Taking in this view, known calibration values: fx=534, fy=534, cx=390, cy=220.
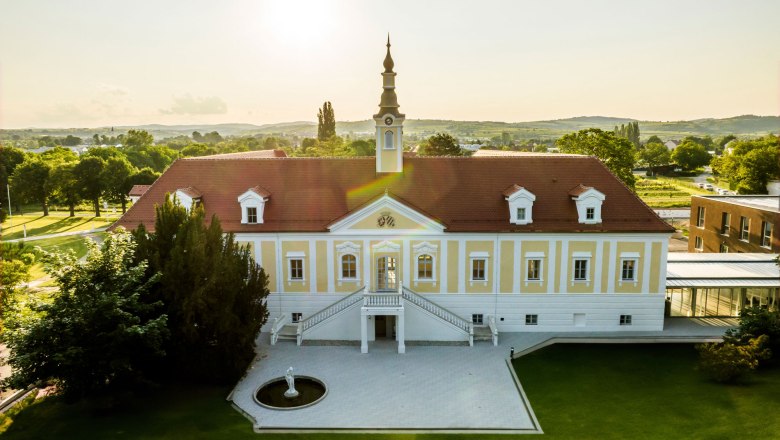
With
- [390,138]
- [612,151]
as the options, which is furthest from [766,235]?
[390,138]

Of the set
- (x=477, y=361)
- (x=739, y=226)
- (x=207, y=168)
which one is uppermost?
(x=207, y=168)

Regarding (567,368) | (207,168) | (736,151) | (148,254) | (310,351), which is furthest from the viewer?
(736,151)

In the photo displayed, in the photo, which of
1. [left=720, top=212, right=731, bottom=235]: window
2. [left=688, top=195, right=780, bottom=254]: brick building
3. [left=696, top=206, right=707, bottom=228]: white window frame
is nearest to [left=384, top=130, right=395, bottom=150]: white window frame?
[left=688, top=195, right=780, bottom=254]: brick building

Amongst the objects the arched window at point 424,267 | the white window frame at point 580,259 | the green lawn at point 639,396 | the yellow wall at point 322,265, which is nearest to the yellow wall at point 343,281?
the yellow wall at point 322,265

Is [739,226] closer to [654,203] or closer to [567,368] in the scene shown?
[567,368]

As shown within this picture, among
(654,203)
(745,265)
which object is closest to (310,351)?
(745,265)

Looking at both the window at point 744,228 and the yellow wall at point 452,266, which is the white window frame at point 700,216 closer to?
the window at point 744,228

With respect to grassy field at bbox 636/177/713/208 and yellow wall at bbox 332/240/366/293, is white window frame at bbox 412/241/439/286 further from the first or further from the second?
grassy field at bbox 636/177/713/208

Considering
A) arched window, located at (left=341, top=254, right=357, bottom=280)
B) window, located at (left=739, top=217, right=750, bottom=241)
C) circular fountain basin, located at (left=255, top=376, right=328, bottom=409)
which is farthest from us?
window, located at (left=739, top=217, right=750, bottom=241)
